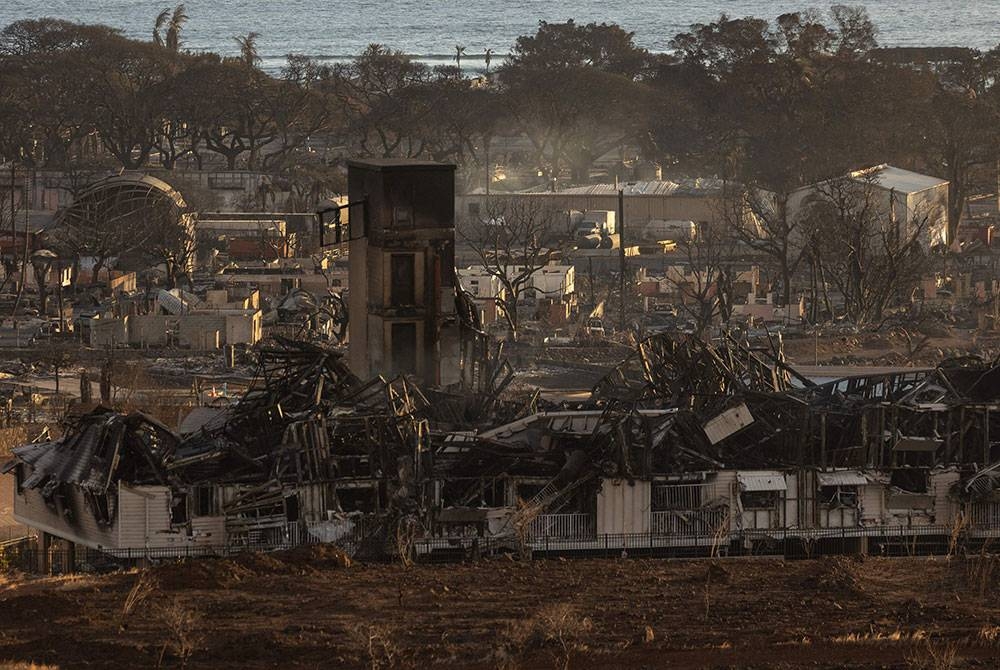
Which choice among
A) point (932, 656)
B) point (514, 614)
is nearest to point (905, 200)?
point (514, 614)

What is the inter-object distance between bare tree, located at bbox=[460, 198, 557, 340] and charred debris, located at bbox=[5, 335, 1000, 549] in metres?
17.0

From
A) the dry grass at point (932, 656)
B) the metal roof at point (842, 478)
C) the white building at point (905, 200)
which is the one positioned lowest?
the dry grass at point (932, 656)

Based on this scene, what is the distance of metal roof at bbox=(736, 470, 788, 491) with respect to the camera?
2466 cm

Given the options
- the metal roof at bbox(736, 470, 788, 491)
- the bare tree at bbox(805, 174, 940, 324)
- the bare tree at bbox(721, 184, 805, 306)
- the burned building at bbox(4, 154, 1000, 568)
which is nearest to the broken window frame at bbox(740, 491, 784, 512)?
the burned building at bbox(4, 154, 1000, 568)

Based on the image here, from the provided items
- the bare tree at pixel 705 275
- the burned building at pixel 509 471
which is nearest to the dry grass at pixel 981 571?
the burned building at pixel 509 471

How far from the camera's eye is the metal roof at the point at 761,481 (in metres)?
24.7

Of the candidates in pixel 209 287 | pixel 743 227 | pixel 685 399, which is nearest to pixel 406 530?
pixel 685 399

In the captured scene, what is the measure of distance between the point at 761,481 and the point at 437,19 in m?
153

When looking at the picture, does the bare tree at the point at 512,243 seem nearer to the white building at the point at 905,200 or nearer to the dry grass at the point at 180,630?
the white building at the point at 905,200

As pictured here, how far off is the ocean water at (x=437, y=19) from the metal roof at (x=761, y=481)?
373 ft

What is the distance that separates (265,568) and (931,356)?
22400 millimetres

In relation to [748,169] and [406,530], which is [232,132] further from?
[406,530]

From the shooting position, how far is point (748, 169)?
249ft

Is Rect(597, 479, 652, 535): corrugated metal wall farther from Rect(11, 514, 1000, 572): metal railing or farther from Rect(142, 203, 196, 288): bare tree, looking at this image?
Rect(142, 203, 196, 288): bare tree
